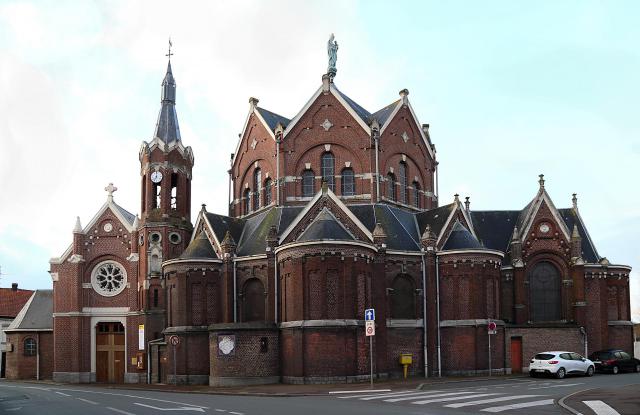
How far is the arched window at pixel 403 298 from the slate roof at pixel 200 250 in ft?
37.6

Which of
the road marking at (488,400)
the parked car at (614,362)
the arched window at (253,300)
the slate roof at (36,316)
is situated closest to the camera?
the road marking at (488,400)

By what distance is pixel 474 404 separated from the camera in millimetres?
24859

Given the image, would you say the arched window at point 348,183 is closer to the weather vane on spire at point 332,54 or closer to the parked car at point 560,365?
the weather vane on spire at point 332,54

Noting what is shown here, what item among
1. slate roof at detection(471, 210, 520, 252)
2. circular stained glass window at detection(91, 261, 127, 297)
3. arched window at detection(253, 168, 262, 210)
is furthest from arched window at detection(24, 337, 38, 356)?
slate roof at detection(471, 210, 520, 252)

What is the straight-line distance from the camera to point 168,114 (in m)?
60.2

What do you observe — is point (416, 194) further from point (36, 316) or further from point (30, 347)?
point (30, 347)

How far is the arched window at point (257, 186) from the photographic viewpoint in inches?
2122

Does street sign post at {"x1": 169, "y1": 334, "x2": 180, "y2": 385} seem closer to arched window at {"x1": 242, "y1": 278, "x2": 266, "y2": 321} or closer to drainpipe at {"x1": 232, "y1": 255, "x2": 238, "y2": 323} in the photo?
drainpipe at {"x1": 232, "y1": 255, "x2": 238, "y2": 323}

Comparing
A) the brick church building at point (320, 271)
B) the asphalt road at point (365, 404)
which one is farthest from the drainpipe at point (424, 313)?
the asphalt road at point (365, 404)

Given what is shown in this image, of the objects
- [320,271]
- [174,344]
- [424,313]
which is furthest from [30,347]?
[424,313]

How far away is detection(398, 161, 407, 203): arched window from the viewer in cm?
5288

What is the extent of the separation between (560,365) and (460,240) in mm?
10508

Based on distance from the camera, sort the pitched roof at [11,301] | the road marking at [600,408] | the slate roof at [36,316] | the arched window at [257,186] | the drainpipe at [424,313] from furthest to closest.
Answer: the pitched roof at [11,301], the slate roof at [36,316], the arched window at [257,186], the drainpipe at [424,313], the road marking at [600,408]

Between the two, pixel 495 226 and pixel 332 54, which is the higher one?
pixel 332 54
